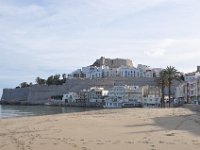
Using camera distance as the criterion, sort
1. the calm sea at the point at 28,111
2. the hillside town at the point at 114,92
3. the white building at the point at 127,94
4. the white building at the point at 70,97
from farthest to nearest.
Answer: the white building at the point at 70,97, the white building at the point at 127,94, the hillside town at the point at 114,92, the calm sea at the point at 28,111

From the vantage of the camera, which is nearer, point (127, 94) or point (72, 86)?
point (127, 94)

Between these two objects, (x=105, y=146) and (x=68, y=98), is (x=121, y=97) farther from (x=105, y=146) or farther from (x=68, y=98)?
(x=105, y=146)

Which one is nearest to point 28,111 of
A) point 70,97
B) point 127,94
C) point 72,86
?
point 127,94

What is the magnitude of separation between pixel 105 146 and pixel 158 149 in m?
2.23

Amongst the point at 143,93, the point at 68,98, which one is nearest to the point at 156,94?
the point at 143,93

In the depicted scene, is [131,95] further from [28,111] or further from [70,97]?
[28,111]

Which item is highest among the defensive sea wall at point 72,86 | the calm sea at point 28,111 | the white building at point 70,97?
the defensive sea wall at point 72,86

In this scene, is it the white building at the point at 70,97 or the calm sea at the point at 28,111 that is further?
the white building at the point at 70,97

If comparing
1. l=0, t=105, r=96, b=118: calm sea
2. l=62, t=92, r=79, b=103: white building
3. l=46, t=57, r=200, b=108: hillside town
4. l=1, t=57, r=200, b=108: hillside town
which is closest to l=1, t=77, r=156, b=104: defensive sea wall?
l=1, t=57, r=200, b=108: hillside town

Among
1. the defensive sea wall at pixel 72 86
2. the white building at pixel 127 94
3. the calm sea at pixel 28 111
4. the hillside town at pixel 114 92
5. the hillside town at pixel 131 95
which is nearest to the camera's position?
the calm sea at pixel 28 111

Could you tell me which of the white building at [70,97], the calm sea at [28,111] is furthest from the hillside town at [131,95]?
the calm sea at [28,111]

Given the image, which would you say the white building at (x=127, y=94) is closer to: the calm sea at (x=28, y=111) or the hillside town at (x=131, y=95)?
the hillside town at (x=131, y=95)

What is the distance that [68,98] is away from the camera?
176875 mm

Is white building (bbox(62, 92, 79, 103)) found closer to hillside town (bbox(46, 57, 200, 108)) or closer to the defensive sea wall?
hillside town (bbox(46, 57, 200, 108))
